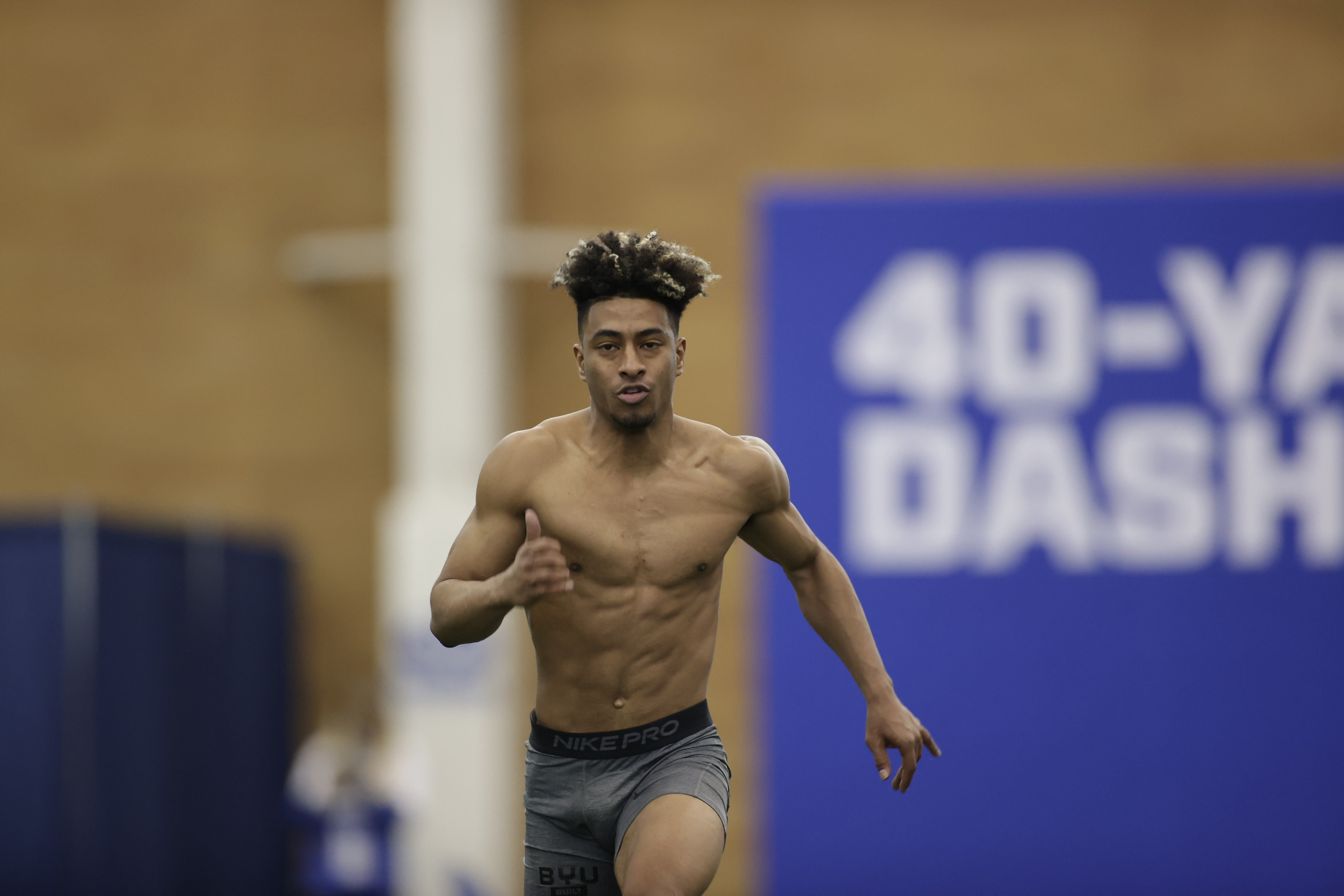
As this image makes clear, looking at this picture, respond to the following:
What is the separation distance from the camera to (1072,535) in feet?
33.4

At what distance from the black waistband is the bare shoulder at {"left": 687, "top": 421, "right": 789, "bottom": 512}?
0.64m

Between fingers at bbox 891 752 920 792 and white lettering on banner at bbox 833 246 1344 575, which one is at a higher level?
white lettering on banner at bbox 833 246 1344 575

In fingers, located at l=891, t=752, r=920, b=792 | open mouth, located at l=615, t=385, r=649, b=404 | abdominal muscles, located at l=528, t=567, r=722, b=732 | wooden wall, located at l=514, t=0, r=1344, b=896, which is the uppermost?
wooden wall, located at l=514, t=0, r=1344, b=896

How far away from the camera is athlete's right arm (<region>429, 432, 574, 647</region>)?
3725mm

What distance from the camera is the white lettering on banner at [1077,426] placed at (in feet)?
33.3

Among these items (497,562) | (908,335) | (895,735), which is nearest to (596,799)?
(497,562)

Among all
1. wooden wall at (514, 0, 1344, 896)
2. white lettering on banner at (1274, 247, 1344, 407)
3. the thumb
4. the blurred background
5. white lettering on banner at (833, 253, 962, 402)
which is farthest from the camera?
wooden wall at (514, 0, 1344, 896)

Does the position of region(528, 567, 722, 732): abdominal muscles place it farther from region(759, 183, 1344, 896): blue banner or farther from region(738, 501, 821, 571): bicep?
region(759, 183, 1344, 896): blue banner

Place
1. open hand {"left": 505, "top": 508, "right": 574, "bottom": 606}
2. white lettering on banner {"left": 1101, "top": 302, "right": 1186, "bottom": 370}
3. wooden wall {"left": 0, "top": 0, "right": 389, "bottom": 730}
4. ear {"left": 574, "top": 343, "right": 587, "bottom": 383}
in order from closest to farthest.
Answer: open hand {"left": 505, "top": 508, "right": 574, "bottom": 606}
ear {"left": 574, "top": 343, "right": 587, "bottom": 383}
white lettering on banner {"left": 1101, "top": 302, "right": 1186, "bottom": 370}
wooden wall {"left": 0, "top": 0, "right": 389, "bottom": 730}

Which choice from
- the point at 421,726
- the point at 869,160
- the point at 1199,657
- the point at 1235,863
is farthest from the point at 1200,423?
the point at 421,726

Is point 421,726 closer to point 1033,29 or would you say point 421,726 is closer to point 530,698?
point 530,698

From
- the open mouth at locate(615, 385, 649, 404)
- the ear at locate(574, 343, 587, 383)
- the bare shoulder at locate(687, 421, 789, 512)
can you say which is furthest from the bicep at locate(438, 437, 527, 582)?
the bare shoulder at locate(687, 421, 789, 512)

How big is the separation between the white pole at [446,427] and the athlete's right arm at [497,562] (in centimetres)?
864

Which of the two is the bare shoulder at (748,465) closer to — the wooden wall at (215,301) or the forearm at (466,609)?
the forearm at (466,609)
